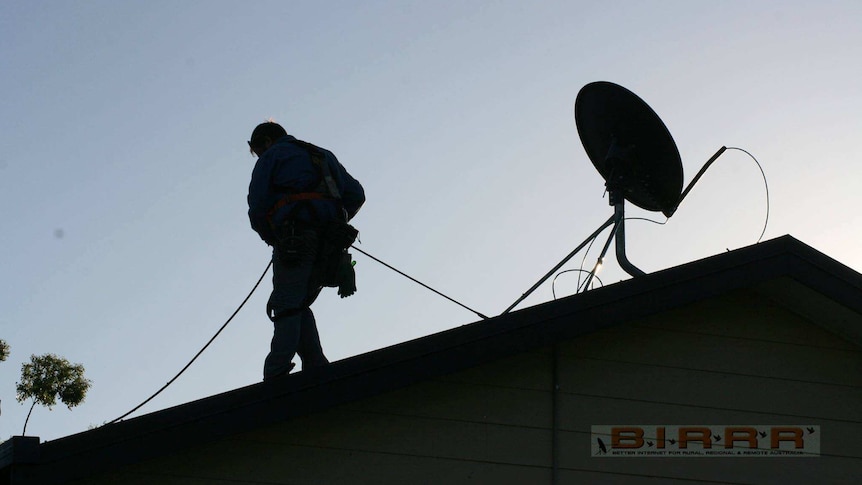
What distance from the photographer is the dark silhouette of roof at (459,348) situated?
4.73m

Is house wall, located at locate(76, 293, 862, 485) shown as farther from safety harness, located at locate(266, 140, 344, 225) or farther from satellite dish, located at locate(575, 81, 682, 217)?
safety harness, located at locate(266, 140, 344, 225)

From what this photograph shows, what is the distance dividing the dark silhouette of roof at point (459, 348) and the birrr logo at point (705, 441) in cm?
65

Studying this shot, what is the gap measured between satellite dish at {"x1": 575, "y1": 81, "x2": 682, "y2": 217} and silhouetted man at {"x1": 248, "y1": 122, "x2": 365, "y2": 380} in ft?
7.03

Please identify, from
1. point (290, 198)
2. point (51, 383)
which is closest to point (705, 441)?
point (290, 198)

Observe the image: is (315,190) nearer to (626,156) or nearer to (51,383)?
(626,156)

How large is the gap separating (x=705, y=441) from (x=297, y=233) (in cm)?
260

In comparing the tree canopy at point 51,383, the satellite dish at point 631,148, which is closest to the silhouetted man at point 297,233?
the satellite dish at point 631,148

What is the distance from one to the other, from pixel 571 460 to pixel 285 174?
2.29 meters

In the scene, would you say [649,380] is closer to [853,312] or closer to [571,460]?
[571,460]

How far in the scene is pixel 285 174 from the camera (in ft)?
20.7

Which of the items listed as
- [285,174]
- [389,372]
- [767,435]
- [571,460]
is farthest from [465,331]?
[767,435]

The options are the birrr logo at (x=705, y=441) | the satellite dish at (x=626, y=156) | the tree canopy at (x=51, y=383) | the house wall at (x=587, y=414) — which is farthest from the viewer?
the tree canopy at (x=51, y=383)

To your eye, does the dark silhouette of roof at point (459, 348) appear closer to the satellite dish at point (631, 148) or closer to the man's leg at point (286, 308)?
the man's leg at point (286, 308)

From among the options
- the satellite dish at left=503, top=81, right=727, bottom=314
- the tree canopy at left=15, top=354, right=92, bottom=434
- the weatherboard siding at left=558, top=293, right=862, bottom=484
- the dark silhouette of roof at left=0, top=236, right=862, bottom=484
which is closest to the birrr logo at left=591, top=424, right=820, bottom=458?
the weatherboard siding at left=558, top=293, right=862, bottom=484
